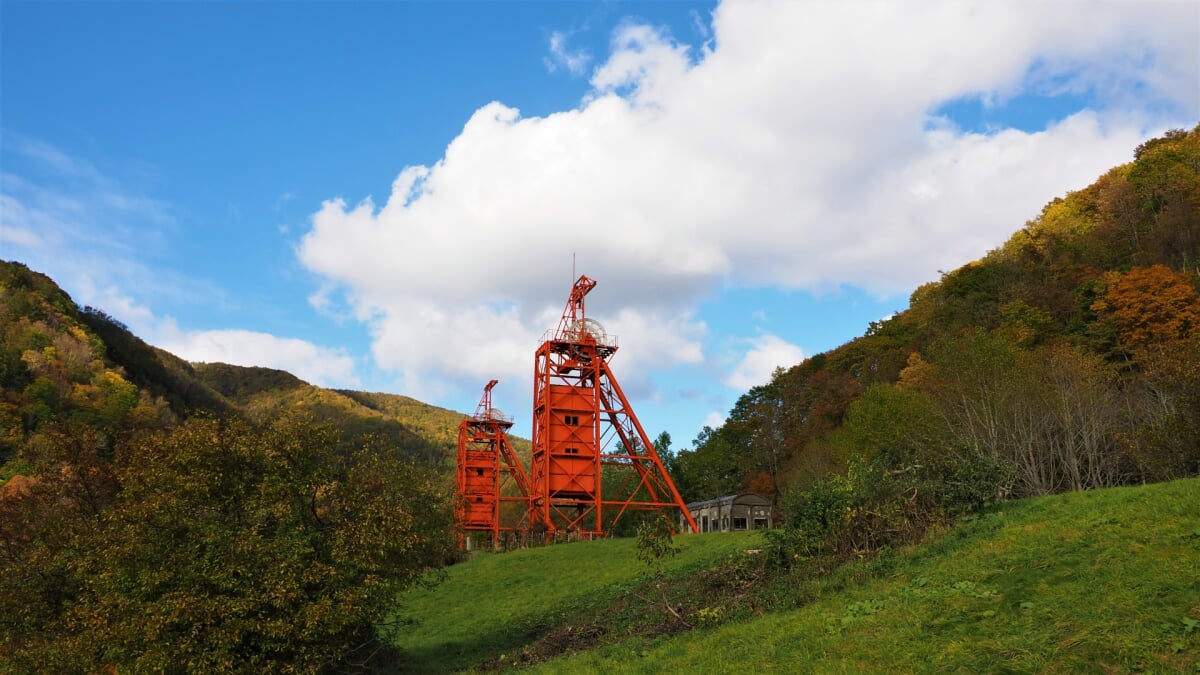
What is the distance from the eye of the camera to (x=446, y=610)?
3056cm

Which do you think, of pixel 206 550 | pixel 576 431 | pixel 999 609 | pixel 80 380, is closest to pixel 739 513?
pixel 576 431

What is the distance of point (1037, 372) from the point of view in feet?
124

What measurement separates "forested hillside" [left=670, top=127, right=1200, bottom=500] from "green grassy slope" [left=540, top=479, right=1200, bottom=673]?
16.4ft

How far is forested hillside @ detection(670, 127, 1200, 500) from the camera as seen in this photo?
33.7 metres

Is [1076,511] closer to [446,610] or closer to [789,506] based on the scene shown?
[789,506]

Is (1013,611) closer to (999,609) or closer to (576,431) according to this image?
(999,609)

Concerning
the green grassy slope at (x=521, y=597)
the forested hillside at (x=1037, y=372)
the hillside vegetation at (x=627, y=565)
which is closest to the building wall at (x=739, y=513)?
the forested hillside at (x=1037, y=372)

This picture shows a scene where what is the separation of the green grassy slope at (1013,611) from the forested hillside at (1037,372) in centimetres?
499

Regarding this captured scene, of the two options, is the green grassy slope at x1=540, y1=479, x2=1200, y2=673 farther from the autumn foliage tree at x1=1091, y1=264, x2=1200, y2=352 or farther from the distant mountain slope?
the distant mountain slope

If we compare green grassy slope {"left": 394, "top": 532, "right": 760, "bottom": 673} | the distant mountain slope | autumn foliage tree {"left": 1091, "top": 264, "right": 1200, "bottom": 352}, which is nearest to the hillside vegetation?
green grassy slope {"left": 394, "top": 532, "right": 760, "bottom": 673}

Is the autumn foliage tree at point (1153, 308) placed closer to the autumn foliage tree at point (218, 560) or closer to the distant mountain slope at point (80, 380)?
the autumn foliage tree at point (218, 560)

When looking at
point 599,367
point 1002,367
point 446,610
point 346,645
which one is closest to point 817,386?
point 599,367

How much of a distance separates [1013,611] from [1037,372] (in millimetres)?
30407

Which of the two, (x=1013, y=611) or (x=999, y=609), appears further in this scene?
(x=999, y=609)
